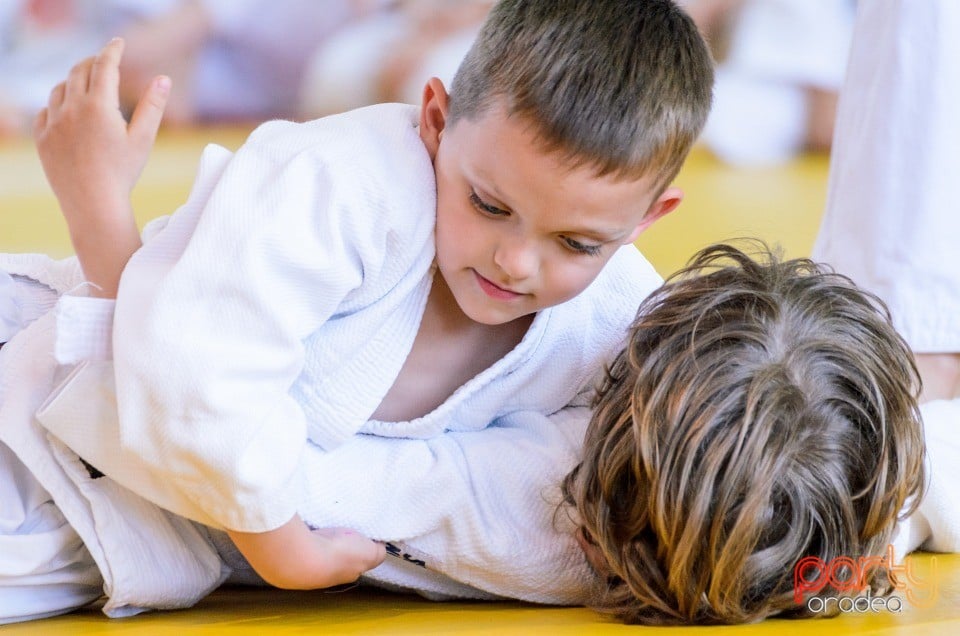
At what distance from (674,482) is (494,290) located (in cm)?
25

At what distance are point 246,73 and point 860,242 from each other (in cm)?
212

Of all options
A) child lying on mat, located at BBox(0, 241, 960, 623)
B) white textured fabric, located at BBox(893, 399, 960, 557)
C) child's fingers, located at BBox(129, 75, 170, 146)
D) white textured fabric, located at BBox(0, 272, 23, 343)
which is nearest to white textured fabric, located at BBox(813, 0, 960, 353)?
white textured fabric, located at BBox(893, 399, 960, 557)

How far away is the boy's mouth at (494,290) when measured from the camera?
1085 mm

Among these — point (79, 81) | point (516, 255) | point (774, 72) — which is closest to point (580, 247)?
point (516, 255)

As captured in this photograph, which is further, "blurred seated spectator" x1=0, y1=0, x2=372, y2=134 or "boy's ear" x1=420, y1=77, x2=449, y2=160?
"blurred seated spectator" x1=0, y1=0, x2=372, y2=134

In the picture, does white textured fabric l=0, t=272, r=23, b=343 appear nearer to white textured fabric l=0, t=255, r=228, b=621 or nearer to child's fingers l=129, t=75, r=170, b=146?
white textured fabric l=0, t=255, r=228, b=621

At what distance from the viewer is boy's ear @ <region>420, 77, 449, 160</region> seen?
1124 millimetres

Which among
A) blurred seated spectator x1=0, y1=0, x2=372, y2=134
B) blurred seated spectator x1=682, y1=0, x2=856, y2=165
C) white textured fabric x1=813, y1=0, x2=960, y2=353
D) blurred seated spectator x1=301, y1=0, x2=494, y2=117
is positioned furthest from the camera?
blurred seated spectator x1=682, y1=0, x2=856, y2=165

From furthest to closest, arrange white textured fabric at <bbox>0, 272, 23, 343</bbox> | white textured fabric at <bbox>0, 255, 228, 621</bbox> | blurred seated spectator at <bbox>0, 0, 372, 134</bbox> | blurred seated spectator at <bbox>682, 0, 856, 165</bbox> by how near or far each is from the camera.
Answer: blurred seated spectator at <bbox>682, 0, 856, 165</bbox>, blurred seated spectator at <bbox>0, 0, 372, 134</bbox>, white textured fabric at <bbox>0, 272, 23, 343</bbox>, white textured fabric at <bbox>0, 255, 228, 621</bbox>

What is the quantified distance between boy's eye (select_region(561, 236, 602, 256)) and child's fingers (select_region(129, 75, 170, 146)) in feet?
1.29

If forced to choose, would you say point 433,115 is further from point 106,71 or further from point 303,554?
point 303,554

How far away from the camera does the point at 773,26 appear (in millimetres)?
3576

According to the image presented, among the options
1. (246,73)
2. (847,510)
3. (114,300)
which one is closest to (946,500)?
(847,510)

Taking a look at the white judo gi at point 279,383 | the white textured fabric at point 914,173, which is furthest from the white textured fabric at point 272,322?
the white textured fabric at point 914,173
